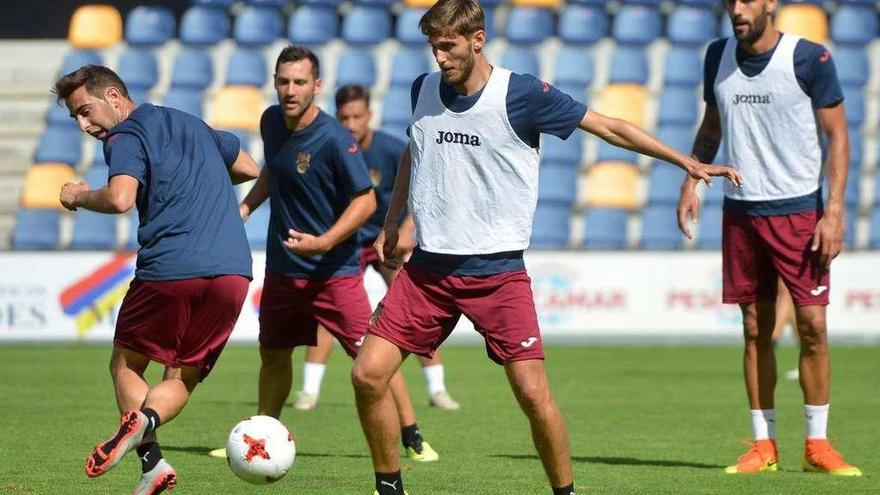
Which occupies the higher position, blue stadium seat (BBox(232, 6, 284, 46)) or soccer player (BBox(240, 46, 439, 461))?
blue stadium seat (BBox(232, 6, 284, 46))

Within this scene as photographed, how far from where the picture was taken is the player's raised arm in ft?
21.5

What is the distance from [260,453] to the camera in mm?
6945

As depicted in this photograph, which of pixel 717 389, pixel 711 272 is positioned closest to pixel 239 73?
pixel 711 272

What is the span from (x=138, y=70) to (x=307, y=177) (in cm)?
1529

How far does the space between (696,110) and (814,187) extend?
46.2 ft

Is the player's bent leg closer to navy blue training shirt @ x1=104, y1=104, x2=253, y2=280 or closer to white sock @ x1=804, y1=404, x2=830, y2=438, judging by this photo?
navy blue training shirt @ x1=104, y1=104, x2=253, y2=280

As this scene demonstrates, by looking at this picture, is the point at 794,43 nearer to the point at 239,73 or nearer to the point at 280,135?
the point at 280,135

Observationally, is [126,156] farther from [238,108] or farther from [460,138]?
[238,108]

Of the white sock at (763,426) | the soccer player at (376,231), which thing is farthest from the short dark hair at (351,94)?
the white sock at (763,426)

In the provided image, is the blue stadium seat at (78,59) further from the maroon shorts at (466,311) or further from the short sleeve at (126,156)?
the maroon shorts at (466,311)

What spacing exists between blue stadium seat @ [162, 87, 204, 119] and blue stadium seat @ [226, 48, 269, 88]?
53 centimetres

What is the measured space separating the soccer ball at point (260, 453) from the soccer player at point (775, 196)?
247 centimetres

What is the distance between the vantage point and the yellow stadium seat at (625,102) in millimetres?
22266

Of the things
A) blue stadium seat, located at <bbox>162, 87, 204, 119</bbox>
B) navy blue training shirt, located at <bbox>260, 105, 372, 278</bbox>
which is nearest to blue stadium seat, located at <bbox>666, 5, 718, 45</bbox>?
blue stadium seat, located at <bbox>162, 87, 204, 119</bbox>
